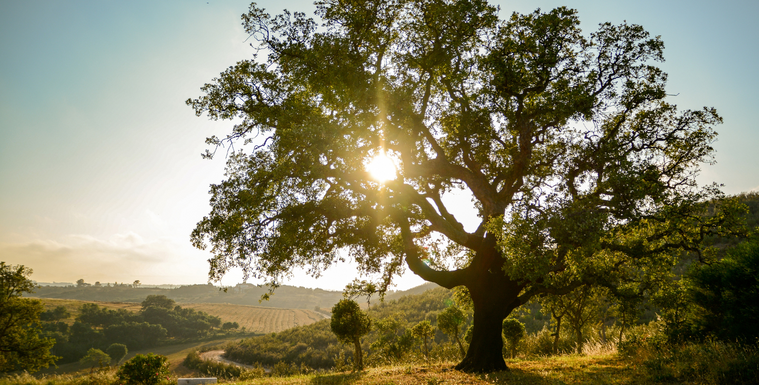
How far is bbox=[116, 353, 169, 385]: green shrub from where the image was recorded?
10281 mm

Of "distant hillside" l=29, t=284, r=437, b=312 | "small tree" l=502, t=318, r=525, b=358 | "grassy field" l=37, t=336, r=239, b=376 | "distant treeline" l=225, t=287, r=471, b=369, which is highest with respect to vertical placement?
"small tree" l=502, t=318, r=525, b=358

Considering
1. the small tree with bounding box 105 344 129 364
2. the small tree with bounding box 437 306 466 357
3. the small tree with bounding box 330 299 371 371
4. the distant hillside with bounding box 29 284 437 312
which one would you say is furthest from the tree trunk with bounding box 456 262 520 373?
the distant hillside with bounding box 29 284 437 312

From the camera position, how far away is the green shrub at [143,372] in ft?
33.7

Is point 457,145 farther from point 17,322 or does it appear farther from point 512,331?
point 17,322

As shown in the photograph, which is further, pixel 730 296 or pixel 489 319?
pixel 489 319

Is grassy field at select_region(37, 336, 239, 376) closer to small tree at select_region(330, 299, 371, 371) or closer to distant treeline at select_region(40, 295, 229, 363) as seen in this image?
distant treeline at select_region(40, 295, 229, 363)

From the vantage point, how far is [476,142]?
1339cm

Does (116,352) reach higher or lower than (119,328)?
lower

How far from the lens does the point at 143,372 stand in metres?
10.4

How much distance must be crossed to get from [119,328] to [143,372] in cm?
6306

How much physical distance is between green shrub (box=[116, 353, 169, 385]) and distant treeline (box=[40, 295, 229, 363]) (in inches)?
1971

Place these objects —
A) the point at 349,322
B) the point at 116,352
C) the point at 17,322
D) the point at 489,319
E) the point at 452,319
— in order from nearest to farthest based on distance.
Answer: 1. the point at 489,319
2. the point at 349,322
3. the point at 452,319
4. the point at 17,322
5. the point at 116,352

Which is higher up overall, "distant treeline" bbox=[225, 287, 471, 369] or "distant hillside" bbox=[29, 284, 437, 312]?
"distant treeline" bbox=[225, 287, 471, 369]

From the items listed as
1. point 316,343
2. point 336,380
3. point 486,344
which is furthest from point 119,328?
point 486,344
